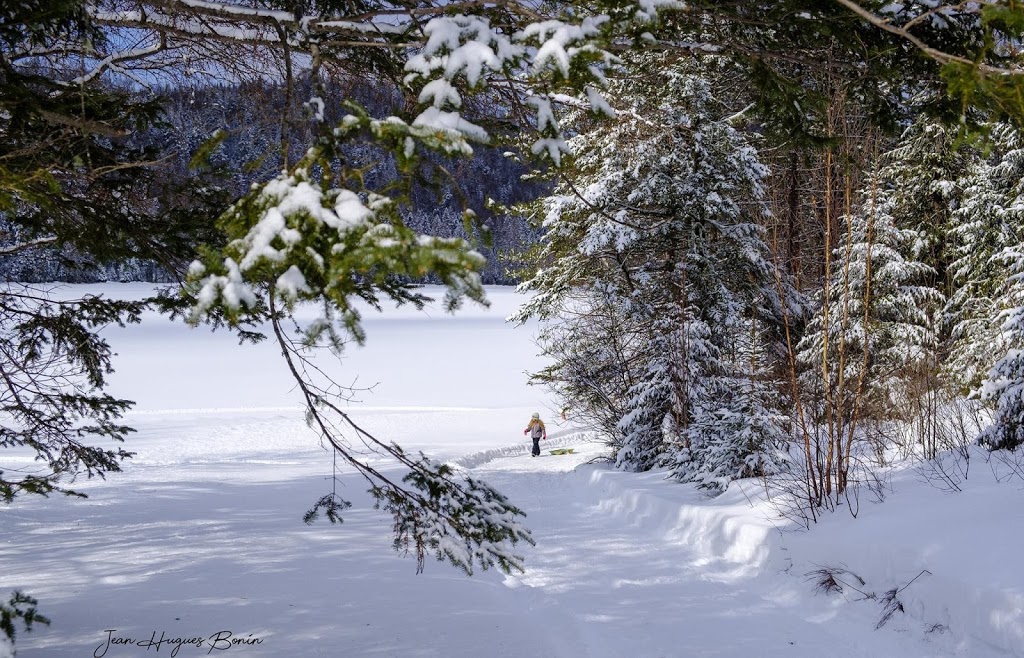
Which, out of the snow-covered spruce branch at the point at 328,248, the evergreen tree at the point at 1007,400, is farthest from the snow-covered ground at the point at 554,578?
the snow-covered spruce branch at the point at 328,248

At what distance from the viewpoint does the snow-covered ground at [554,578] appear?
14.9 feet

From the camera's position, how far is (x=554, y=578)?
6.42 m

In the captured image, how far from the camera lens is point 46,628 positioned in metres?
4.77

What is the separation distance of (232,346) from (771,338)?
45191mm

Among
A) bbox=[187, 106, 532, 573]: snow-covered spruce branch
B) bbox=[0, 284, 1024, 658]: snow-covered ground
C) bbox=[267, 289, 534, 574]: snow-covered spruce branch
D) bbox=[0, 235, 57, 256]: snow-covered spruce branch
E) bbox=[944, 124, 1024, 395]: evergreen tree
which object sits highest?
bbox=[944, 124, 1024, 395]: evergreen tree

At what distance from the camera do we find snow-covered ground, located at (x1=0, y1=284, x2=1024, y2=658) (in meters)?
4.53

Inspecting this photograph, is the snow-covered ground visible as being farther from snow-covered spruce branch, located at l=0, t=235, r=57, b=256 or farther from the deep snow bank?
snow-covered spruce branch, located at l=0, t=235, r=57, b=256

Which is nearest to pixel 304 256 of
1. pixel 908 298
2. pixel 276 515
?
pixel 276 515

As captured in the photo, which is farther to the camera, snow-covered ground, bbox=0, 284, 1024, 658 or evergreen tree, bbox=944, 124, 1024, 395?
evergreen tree, bbox=944, 124, 1024, 395

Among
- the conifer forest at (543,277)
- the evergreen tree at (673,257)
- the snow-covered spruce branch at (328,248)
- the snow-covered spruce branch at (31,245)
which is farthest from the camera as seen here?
the evergreen tree at (673,257)
